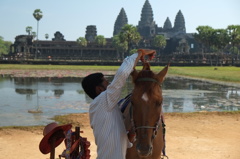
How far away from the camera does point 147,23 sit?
5320 inches

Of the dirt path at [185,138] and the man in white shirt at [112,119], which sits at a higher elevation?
the man in white shirt at [112,119]

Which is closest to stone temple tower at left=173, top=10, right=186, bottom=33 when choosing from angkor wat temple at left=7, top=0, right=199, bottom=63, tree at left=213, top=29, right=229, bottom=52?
angkor wat temple at left=7, top=0, right=199, bottom=63

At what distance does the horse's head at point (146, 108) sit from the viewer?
3301 millimetres

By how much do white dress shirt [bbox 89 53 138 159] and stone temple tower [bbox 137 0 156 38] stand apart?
5024 inches

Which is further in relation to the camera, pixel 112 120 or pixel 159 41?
pixel 159 41

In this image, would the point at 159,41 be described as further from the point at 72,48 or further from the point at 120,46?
the point at 72,48

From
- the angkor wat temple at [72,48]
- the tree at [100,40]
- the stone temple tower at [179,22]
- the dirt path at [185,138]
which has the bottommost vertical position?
the dirt path at [185,138]

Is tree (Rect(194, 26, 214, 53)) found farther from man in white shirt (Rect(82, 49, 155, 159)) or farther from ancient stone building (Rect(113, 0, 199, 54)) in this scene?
man in white shirt (Rect(82, 49, 155, 159))

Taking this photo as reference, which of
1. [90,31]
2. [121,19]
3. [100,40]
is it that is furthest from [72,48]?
[121,19]

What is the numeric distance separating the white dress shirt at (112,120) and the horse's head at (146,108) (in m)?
0.18

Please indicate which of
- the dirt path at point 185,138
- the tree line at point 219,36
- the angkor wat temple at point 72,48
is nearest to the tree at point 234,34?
the tree line at point 219,36

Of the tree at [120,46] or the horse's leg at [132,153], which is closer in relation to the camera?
the horse's leg at [132,153]

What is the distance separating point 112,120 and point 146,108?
389mm

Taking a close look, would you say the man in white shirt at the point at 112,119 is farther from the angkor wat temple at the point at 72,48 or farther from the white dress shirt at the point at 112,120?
the angkor wat temple at the point at 72,48
